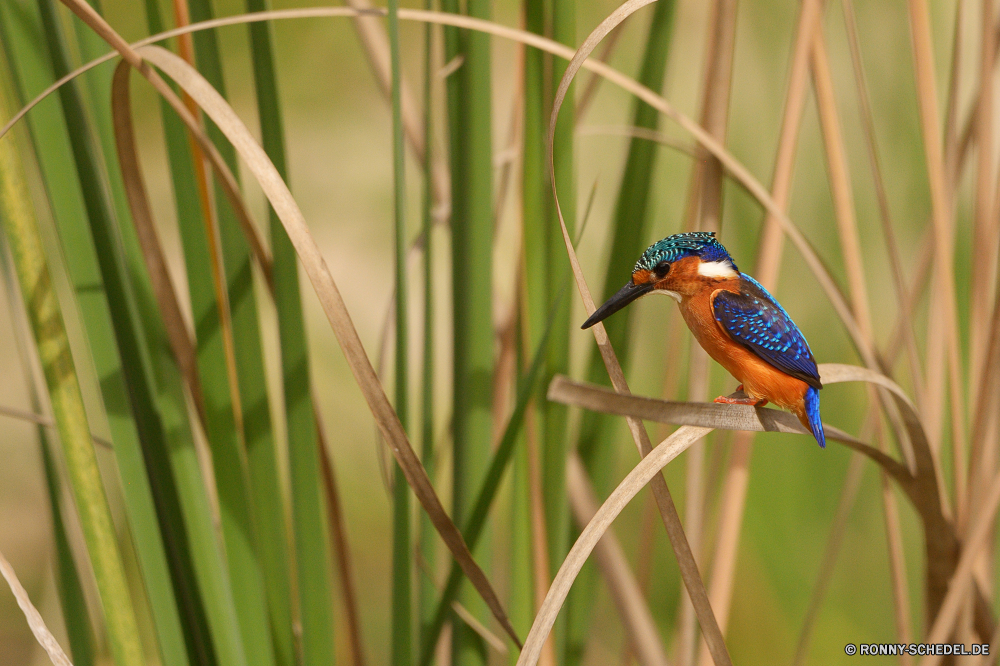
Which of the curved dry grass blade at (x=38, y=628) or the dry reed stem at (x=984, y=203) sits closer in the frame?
the curved dry grass blade at (x=38, y=628)

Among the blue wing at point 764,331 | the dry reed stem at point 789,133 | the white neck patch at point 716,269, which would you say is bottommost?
the blue wing at point 764,331

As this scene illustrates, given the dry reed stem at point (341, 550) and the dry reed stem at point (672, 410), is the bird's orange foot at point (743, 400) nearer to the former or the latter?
the dry reed stem at point (672, 410)

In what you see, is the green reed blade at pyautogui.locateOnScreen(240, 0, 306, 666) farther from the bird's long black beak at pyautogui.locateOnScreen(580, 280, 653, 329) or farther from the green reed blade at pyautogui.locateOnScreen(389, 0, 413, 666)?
the bird's long black beak at pyautogui.locateOnScreen(580, 280, 653, 329)

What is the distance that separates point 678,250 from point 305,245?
0.55 ft

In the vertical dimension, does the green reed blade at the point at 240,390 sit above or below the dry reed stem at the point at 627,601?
above

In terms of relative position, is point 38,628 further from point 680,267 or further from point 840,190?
point 840,190

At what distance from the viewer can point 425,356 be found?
40cm

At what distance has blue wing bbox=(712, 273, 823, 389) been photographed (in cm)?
26

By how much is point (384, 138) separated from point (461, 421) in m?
0.71

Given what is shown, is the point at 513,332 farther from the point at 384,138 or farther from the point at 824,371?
the point at 384,138

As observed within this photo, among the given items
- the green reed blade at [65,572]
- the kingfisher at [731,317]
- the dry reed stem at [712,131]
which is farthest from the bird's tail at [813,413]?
the green reed blade at [65,572]

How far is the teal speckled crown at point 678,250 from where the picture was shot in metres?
0.26

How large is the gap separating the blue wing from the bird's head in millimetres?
11

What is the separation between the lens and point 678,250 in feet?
0.87
